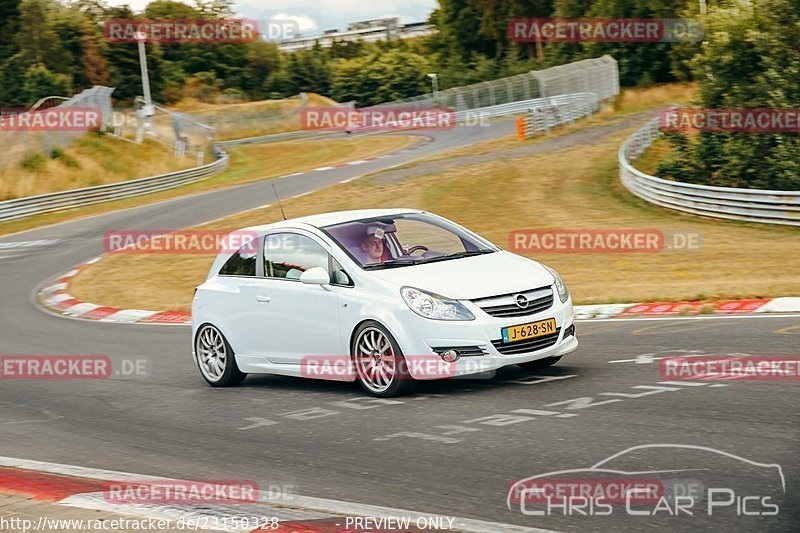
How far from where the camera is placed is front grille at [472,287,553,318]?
28.0ft

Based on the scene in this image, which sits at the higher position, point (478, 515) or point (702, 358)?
point (478, 515)

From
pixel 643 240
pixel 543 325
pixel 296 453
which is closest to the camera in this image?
pixel 296 453

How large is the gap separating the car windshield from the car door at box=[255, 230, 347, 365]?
0.91 ft

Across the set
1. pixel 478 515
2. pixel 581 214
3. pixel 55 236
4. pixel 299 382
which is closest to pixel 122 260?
pixel 55 236

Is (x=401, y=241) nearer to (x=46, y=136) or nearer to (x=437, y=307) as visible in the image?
(x=437, y=307)

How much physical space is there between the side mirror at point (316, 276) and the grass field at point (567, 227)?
5.94 meters

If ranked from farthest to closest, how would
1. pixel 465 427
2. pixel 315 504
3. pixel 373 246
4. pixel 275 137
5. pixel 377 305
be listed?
1. pixel 275 137
2. pixel 373 246
3. pixel 377 305
4. pixel 465 427
5. pixel 315 504

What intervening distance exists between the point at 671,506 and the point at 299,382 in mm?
5724

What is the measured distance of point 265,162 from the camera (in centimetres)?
5475

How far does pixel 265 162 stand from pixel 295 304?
4587cm

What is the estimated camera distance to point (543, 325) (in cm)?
877

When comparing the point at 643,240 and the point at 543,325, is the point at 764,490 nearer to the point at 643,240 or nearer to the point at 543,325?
the point at 543,325

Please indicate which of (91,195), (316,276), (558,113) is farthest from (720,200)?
(558,113)

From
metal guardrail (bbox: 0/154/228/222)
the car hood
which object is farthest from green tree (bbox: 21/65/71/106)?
the car hood
